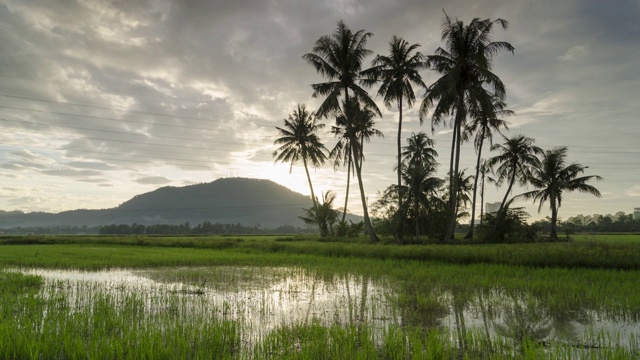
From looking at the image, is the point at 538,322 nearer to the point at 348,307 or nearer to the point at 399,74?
the point at 348,307

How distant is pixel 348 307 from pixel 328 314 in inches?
27.5

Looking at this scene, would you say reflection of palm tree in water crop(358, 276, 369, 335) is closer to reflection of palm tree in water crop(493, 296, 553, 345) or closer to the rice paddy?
the rice paddy

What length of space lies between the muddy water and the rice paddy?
0.10 ft

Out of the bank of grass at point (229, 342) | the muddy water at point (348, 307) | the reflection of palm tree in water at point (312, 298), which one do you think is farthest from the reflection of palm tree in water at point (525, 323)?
the reflection of palm tree in water at point (312, 298)

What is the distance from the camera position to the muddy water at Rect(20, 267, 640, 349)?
19.1 feet

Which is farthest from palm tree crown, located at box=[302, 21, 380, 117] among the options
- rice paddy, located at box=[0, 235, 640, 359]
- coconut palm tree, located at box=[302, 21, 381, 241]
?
rice paddy, located at box=[0, 235, 640, 359]

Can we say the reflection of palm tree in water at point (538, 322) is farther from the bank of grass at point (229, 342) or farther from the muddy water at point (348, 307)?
the bank of grass at point (229, 342)

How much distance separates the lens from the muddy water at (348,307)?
5824 mm

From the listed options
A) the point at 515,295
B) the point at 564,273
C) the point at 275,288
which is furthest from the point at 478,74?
the point at 275,288

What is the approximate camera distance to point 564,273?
1124cm

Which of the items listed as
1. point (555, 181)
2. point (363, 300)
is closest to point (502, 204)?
point (555, 181)

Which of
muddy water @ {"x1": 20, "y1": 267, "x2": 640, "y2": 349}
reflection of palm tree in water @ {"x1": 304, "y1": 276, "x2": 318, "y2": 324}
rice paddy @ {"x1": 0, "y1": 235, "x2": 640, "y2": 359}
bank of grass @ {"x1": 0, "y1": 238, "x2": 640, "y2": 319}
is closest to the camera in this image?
rice paddy @ {"x1": 0, "y1": 235, "x2": 640, "y2": 359}

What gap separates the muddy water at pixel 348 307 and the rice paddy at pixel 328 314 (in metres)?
0.03

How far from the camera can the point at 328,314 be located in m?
7.06
